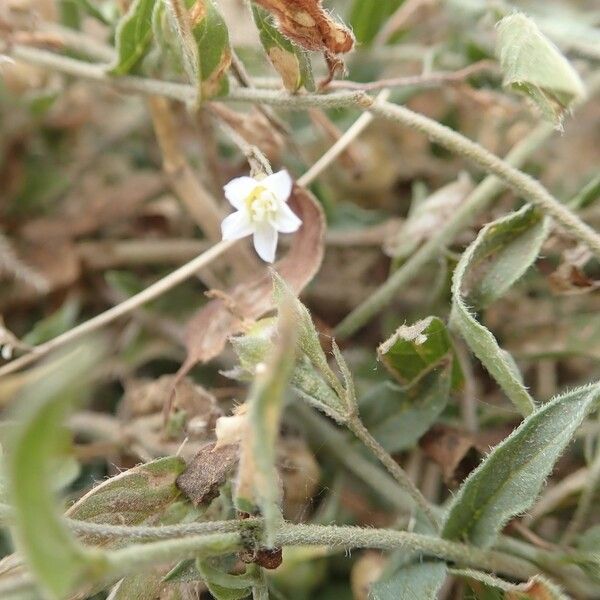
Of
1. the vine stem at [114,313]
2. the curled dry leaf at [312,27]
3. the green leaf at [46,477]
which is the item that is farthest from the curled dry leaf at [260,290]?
the green leaf at [46,477]

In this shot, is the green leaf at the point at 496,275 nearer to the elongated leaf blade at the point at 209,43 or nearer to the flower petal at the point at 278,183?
the flower petal at the point at 278,183

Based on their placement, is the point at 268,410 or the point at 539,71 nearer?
the point at 268,410

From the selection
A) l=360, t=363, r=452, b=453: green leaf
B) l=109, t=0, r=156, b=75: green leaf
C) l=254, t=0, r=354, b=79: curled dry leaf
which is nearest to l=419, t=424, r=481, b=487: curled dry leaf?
l=360, t=363, r=452, b=453: green leaf

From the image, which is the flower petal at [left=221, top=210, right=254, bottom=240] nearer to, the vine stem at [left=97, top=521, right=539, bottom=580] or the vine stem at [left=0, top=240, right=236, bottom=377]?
the vine stem at [left=0, top=240, right=236, bottom=377]

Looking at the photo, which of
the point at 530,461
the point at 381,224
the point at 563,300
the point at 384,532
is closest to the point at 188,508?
the point at 384,532

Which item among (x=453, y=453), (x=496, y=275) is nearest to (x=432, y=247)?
(x=496, y=275)

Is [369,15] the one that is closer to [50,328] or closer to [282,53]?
[282,53]
